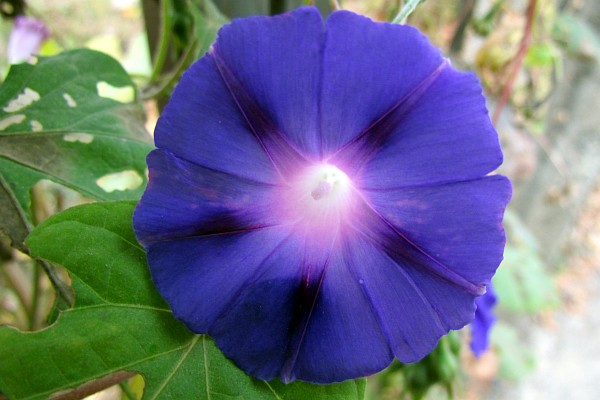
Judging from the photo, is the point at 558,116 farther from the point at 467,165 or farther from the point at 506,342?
the point at 467,165

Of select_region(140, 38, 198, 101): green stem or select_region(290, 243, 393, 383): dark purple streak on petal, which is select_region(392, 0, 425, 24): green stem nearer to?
select_region(290, 243, 393, 383): dark purple streak on petal

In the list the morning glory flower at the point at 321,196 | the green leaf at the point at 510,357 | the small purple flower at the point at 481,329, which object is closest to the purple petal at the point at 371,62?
the morning glory flower at the point at 321,196

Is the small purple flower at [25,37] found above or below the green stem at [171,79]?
below

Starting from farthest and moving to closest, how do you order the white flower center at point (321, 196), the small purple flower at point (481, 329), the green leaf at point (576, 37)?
1. the green leaf at point (576, 37)
2. the small purple flower at point (481, 329)
3. the white flower center at point (321, 196)

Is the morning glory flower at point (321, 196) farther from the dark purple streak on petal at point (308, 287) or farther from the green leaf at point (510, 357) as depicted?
the green leaf at point (510, 357)

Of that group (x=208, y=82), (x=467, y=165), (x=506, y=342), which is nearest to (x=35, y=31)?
(x=208, y=82)

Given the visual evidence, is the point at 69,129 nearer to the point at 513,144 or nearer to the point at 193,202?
the point at 193,202

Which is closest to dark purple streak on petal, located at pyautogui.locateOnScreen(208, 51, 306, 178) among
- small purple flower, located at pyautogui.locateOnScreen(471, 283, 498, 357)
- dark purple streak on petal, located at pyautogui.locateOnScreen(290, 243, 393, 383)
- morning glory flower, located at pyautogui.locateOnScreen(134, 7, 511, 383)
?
morning glory flower, located at pyautogui.locateOnScreen(134, 7, 511, 383)
